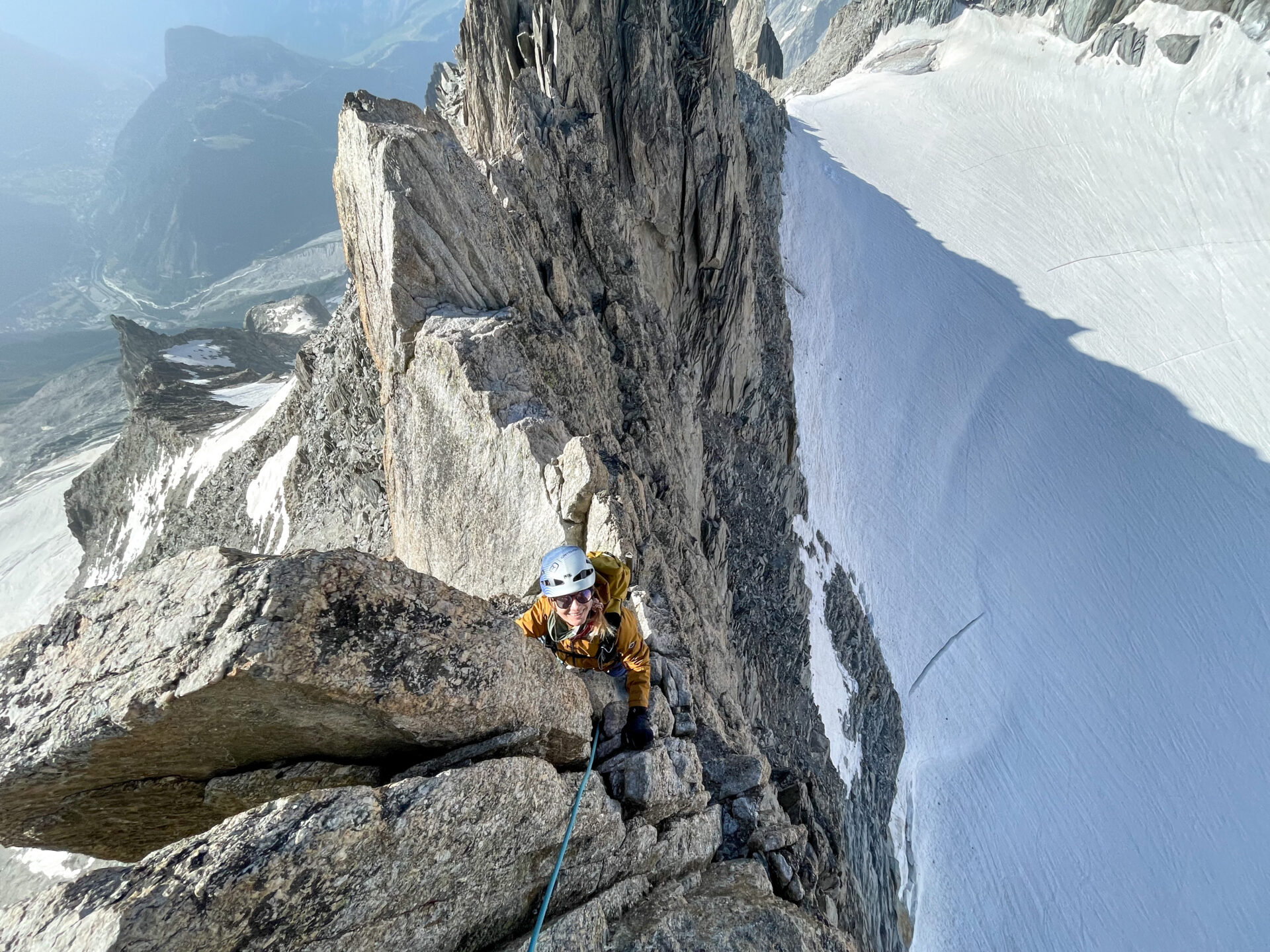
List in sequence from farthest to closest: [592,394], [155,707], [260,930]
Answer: [592,394]
[155,707]
[260,930]

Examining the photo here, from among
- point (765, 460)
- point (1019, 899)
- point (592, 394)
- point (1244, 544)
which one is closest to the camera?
point (592, 394)

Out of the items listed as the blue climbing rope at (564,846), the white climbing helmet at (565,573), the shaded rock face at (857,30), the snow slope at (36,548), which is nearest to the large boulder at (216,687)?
the white climbing helmet at (565,573)

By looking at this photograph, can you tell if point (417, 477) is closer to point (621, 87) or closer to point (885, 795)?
point (621, 87)

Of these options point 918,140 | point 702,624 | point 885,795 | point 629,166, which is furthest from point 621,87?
point 918,140

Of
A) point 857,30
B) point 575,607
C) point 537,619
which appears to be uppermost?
point 857,30

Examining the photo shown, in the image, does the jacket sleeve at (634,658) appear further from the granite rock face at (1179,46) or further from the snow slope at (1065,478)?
the granite rock face at (1179,46)

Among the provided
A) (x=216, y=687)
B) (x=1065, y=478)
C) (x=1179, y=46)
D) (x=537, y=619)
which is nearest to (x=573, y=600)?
(x=537, y=619)

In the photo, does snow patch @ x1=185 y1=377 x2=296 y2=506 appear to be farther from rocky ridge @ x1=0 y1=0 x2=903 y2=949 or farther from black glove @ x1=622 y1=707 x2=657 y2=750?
black glove @ x1=622 y1=707 x2=657 y2=750

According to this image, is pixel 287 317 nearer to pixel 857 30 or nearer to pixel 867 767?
pixel 857 30
